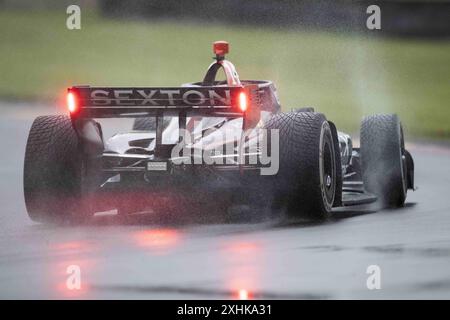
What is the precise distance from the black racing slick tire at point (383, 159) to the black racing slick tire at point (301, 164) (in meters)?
1.58

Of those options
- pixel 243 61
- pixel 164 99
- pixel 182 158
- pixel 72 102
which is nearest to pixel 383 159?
pixel 182 158

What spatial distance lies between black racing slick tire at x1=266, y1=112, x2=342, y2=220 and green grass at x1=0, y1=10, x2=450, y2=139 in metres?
12.9

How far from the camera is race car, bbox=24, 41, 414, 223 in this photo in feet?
36.3

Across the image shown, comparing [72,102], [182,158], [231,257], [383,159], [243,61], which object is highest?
[243,61]

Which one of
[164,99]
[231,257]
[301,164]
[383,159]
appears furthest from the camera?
[383,159]

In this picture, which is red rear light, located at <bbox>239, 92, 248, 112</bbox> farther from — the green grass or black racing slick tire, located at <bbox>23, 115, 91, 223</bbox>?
the green grass

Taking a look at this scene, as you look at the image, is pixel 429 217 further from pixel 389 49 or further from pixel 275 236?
pixel 389 49

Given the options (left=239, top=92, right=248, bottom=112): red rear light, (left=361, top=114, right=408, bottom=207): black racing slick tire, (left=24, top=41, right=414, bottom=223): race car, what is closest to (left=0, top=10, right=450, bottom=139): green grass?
(left=361, top=114, right=408, bottom=207): black racing slick tire

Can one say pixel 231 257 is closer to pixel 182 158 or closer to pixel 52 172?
pixel 182 158

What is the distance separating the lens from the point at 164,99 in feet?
36.7

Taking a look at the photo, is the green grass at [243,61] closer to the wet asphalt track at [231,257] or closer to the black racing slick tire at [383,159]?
the black racing slick tire at [383,159]

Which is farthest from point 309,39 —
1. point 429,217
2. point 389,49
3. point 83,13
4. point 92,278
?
point 92,278

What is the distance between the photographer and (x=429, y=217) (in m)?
12.1

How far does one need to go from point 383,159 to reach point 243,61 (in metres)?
20.9
